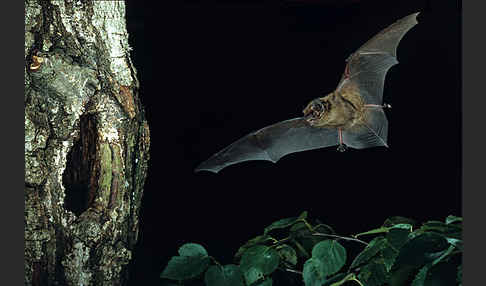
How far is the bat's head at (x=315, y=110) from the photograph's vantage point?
2.22 m

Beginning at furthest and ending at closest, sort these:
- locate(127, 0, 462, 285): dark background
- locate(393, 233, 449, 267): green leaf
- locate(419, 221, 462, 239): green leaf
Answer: locate(127, 0, 462, 285): dark background < locate(419, 221, 462, 239): green leaf < locate(393, 233, 449, 267): green leaf

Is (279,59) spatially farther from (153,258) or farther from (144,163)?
(153,258)

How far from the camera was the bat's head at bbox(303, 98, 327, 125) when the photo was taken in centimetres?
222

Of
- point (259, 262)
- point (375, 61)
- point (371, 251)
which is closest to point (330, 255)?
point (371, 251)

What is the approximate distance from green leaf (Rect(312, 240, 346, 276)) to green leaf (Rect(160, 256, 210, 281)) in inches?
14.9

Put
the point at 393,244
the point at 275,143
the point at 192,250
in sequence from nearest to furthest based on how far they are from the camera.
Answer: the point at 393,244
the point at 192,250
the point at 275,143

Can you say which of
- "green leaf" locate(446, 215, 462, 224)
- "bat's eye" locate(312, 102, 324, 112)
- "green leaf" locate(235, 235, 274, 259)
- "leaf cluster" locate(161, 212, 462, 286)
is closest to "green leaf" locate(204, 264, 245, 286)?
"leaf cluster" locate(161, 212, 462, 286)

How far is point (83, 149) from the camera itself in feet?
6.98

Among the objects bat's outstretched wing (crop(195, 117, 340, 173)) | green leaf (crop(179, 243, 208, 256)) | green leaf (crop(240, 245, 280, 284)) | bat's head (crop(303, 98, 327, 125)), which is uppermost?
bat's head (crop(303, 98, 327, 125))

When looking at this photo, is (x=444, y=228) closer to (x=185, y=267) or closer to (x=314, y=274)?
(x=314, y=274)

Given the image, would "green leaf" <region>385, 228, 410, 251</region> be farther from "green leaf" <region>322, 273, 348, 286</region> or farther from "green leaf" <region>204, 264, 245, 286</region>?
"green leaf" <region>204, 264, 245, 286</region>

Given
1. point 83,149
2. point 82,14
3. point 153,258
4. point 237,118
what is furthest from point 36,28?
point 153,258

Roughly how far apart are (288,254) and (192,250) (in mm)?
340

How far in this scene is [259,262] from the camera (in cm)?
210
